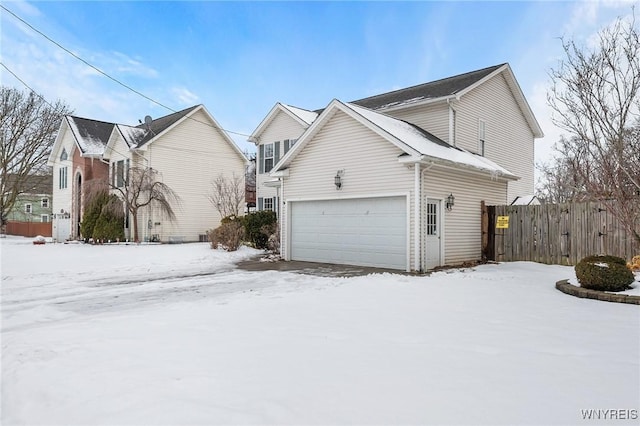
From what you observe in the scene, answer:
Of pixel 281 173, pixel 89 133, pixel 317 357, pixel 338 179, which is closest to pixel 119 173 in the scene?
pixel 89 133

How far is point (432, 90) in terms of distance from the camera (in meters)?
15.9

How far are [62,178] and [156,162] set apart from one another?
30.6ft

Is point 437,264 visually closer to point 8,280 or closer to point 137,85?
Result: point 8,280

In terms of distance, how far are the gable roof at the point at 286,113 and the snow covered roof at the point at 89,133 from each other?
9433mm

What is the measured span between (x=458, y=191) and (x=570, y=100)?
12.1ft

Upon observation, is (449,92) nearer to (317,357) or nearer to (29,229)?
(317,357)

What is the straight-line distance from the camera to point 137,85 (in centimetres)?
1820

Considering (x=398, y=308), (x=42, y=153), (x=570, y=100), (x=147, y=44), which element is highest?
(x=147, y=44)

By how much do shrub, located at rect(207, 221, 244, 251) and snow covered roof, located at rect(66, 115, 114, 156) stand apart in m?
11.5

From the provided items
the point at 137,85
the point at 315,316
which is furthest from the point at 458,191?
the point at 137,85

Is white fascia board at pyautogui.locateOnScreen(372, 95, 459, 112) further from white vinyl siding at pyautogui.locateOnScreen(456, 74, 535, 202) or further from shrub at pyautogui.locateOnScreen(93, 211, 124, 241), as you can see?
shrub at pyautogui.locateOnScreen(93, 211, 124, 241)

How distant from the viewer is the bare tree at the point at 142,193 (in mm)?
20484

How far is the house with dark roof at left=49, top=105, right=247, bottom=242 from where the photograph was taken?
21.4 m

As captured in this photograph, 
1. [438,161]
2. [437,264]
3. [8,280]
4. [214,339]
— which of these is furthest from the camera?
[437,264]
